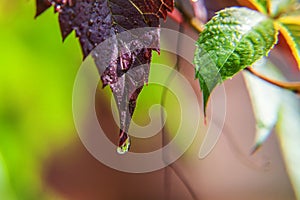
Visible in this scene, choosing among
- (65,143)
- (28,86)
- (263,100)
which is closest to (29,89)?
(28,86)

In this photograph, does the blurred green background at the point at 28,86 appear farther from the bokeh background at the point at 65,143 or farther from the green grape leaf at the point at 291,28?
the green grape leaf at the point at 291,28

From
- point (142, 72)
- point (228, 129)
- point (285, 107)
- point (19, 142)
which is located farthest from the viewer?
point (228, 129)

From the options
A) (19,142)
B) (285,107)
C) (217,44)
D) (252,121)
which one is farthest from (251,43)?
(252,121)

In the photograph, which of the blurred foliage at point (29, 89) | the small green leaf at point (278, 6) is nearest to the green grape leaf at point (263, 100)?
the small green leaf at point (278, 6)

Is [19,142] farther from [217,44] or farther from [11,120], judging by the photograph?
[217,44]

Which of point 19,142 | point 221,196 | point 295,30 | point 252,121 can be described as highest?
point 295,30

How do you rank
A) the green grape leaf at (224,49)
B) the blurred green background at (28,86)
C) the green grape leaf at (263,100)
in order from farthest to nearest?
the blurred green background at (28,86)
the green grape leaf at (263,100)
the green grape leaf at (224,49)
